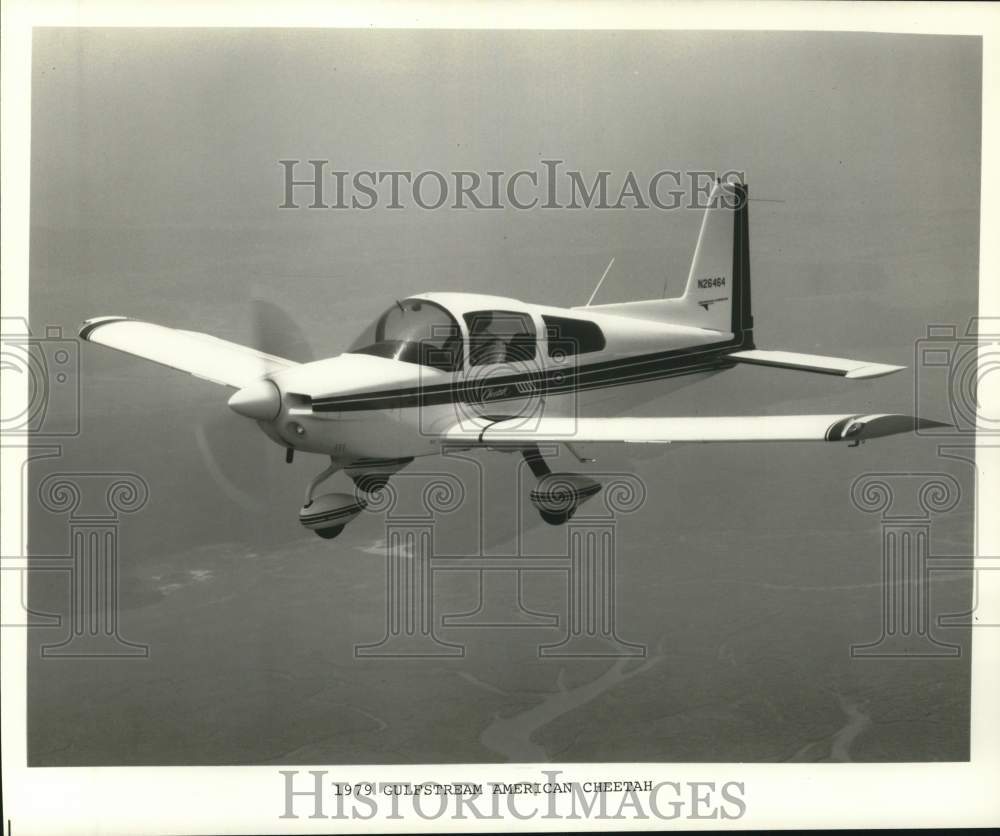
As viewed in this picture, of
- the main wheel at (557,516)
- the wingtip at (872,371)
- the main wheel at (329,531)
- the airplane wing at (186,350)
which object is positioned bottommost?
the main wheel at (329,531)

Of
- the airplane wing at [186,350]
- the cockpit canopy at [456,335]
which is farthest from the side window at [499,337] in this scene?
the airplane wing at [186,350]

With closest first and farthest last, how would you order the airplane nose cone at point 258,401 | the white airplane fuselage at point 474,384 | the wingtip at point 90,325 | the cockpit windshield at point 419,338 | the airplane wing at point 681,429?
the airplane wing at point 681,429, the airplane nose cone at point 258,401, the white airplane fuselage at point 474,384, the cockpit windshield at point 419,338, the wingtip at point 90,325

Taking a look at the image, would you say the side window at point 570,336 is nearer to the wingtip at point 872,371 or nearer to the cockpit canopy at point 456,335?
the cockpit canopy at point 456,335

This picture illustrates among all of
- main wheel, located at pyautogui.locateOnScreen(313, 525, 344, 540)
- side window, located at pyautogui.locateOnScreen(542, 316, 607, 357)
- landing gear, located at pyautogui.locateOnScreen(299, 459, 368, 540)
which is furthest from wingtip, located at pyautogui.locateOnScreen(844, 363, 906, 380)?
main wheel, located at pyautogui.locateOnScreen(313, 525, 344, 540)

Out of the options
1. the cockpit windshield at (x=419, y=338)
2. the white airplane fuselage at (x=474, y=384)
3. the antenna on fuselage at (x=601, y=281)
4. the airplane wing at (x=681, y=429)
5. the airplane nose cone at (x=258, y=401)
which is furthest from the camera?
the antenna on fuselage at (x=601, y=281)

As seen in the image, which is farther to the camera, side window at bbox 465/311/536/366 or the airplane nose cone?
side window at bbox 465/311/536/366

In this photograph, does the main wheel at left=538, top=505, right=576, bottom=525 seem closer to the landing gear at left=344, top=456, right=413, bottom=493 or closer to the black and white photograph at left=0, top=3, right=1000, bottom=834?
the black and white photograph at left=0, top=3, right=1000, bottom=834
